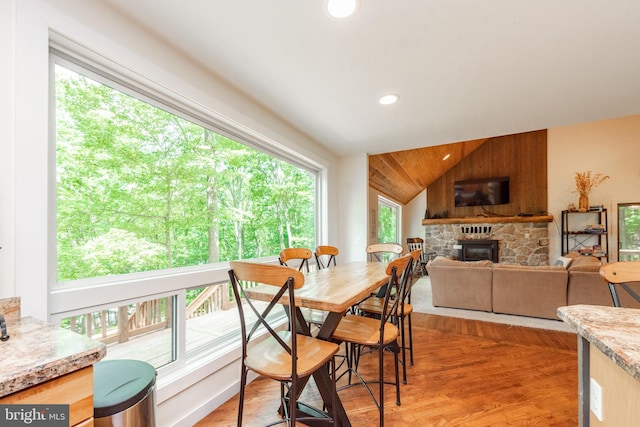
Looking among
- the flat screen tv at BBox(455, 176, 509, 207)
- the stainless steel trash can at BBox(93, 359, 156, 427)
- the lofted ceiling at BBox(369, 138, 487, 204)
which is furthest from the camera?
the flat screen tv at BBox(455, 176, 509, 207)

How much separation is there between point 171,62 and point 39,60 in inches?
26.8

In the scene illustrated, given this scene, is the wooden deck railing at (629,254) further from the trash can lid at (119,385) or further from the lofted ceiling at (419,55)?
the trash can lid at (119,385)

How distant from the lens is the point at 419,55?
172 cm

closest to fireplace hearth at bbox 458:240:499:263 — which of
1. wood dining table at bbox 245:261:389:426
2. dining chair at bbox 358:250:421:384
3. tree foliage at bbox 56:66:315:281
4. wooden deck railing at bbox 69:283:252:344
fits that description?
dining chair at bbox 358:250:421:384

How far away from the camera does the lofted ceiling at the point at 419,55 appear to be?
138cm

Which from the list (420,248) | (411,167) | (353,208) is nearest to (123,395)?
(353,208)

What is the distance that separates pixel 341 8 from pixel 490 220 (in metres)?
7.60

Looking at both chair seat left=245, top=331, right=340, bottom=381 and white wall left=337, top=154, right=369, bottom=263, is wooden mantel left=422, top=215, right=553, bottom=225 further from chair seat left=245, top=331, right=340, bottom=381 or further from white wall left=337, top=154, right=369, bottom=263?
chair seat left=245, top=331, right=340, bottom=381

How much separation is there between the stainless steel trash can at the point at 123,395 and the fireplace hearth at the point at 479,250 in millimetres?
7897

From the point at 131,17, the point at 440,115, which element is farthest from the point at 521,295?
the point at 131,17

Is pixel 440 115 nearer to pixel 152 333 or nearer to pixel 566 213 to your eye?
pixel 152 333

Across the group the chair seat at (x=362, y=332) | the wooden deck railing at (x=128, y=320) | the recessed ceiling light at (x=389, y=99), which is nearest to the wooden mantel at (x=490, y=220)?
the recessed ceiling light at (x=389, y=99)

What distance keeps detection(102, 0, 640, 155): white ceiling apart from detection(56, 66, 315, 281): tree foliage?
19.5 inches

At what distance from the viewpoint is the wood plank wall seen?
712cm
